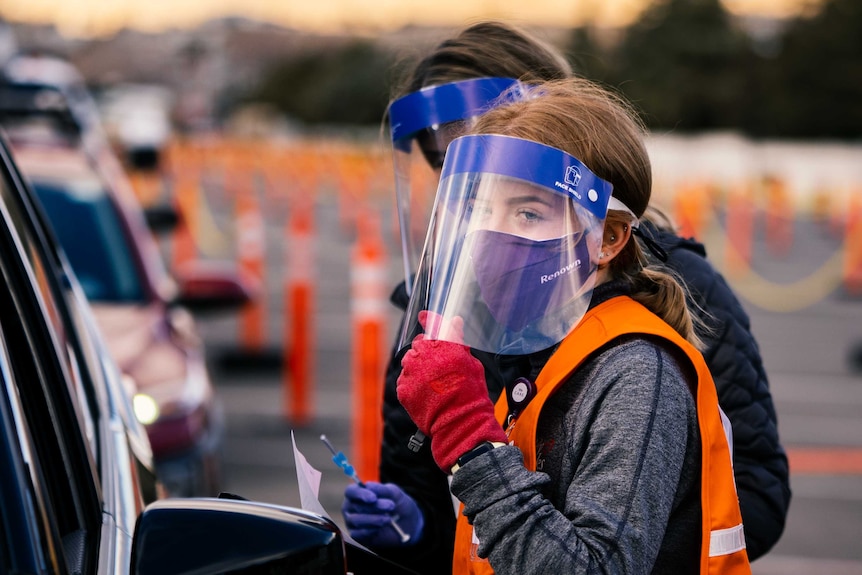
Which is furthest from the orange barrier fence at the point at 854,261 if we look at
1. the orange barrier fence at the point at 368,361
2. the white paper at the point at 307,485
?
the white paper at the point at 307,485

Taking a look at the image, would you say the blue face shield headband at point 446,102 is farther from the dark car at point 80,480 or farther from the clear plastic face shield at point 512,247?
the dark car at point 80,480

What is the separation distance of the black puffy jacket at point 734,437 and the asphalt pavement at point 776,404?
333 centimetres

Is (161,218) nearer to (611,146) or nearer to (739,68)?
(611,146)

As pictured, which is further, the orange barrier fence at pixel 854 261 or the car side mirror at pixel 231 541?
the orange barrier fence at pixel 854 261

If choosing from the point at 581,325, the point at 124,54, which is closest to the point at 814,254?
the point at 581,325

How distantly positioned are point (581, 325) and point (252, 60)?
113148 millimetres

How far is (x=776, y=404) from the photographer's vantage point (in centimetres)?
852

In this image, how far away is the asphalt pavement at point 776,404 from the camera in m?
6.03

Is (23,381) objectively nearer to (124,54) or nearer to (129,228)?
(129,228)

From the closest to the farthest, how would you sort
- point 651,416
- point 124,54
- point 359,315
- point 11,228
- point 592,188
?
point 651,416 < point 592,188 < point 11,228 < point 359,315 < point 124,54

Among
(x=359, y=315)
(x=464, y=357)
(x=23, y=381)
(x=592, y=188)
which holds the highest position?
(x=592, y=188)

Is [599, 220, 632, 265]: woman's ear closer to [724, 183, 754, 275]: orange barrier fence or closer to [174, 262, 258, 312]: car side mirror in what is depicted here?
[174, 262, 258, 312]: car side mirror

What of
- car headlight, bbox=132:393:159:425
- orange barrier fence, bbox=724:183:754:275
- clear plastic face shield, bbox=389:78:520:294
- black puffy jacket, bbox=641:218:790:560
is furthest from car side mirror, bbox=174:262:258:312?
orange barrier fence, bbox=724:183:754:275

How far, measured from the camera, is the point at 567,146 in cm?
172
